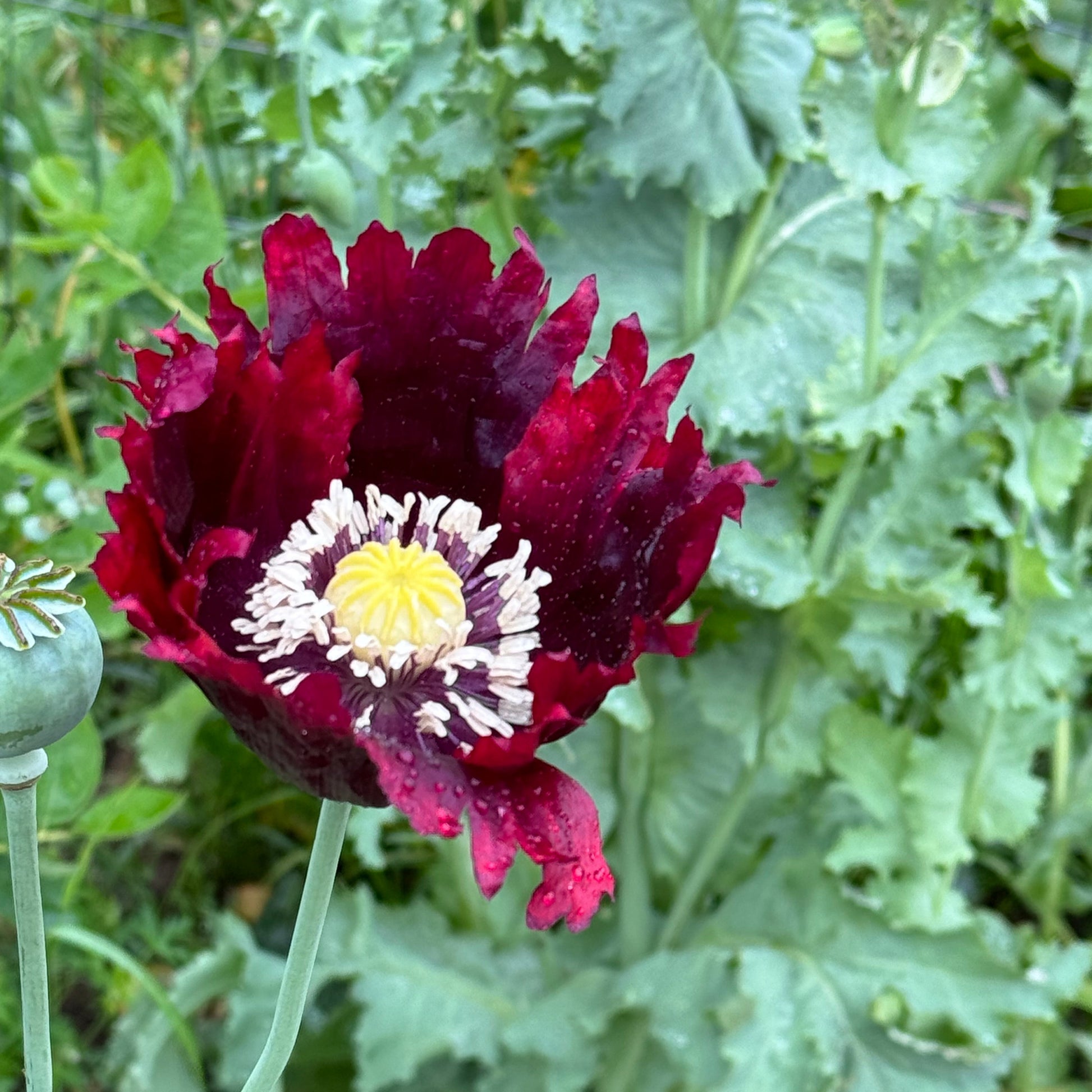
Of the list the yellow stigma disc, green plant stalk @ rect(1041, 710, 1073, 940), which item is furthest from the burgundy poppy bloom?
green plant stalk @ rect(1041, 710, 1073, 940)

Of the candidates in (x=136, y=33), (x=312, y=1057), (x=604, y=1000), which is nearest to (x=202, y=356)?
(x=604, y=1000)

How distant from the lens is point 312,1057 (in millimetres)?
1658

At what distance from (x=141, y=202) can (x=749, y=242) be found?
590mm

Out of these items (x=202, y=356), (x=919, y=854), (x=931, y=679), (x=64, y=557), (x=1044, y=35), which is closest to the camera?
(x=202, y=356)

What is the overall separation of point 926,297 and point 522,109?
0.44 meters

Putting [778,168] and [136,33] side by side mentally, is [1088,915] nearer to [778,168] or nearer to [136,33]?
[778,168]

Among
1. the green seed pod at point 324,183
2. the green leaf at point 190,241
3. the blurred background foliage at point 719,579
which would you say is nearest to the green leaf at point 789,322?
the blurred background foliage at point 719,579

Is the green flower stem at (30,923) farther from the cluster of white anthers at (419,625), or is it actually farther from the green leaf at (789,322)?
the green leaf at (789,322)

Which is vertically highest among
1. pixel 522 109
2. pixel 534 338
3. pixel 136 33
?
pixel 534 338

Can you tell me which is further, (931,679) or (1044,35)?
(1044,35)

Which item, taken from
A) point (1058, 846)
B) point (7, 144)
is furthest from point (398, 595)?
point (7, 144)

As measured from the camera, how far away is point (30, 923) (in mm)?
523

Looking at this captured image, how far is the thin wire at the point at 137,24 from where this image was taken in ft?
5.95

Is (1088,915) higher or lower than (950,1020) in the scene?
lower
